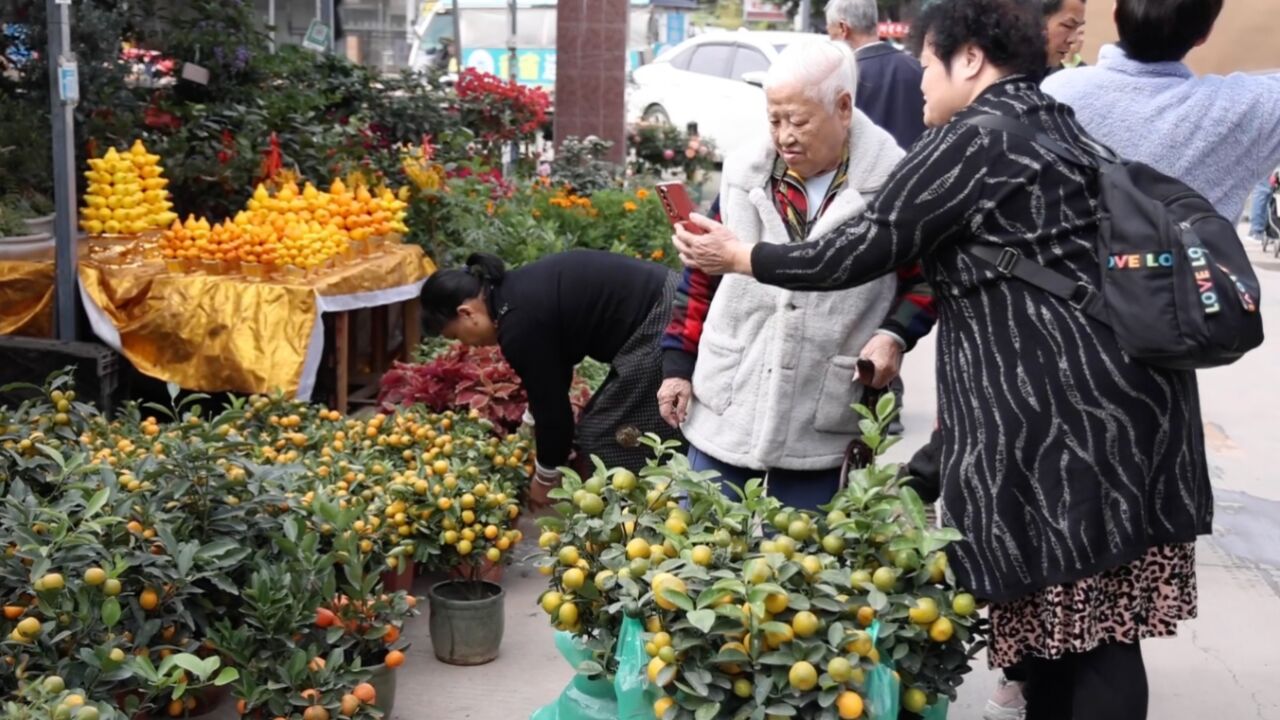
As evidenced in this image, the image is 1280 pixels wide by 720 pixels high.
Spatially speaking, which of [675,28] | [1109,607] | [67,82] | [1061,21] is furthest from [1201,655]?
[675,28]

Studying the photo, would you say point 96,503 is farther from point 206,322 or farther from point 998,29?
point 206,322

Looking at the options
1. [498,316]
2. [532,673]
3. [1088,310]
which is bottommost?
[532,673]

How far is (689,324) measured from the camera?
127 inches

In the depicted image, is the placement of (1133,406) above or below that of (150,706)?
above

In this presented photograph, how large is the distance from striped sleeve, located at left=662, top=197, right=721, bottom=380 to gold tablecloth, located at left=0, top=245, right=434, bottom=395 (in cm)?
253

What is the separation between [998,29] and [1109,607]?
100cm

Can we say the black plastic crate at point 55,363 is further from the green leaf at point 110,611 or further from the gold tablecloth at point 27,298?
the green leaf at point 110,611

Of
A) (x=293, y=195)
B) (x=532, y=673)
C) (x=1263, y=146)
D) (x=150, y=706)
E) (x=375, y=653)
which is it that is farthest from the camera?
(x=293, y=195)

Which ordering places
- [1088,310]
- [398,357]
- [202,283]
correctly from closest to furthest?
[1088,310] < [202,283] < [398,357]

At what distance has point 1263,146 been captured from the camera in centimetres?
297

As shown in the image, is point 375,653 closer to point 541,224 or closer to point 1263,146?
point 1263,146

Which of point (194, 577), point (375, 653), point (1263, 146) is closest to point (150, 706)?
point (194, 577)

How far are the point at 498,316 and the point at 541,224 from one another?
3086 mm

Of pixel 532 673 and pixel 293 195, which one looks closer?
pixel 532 673
